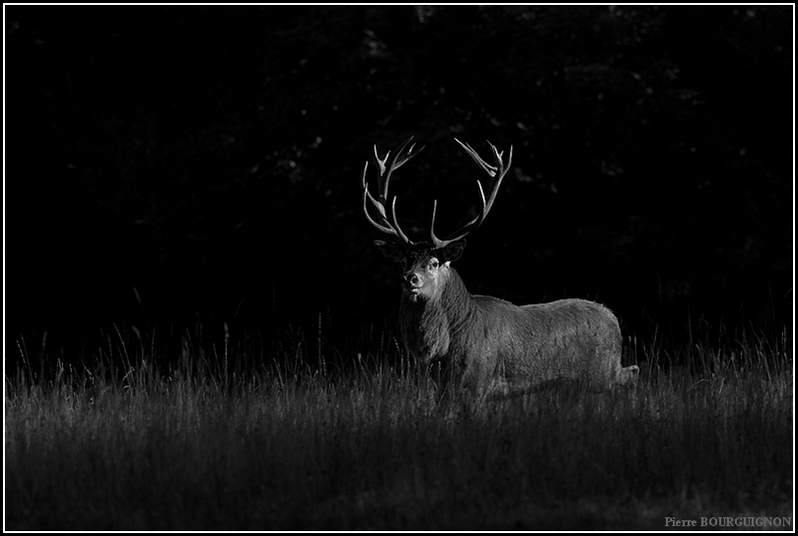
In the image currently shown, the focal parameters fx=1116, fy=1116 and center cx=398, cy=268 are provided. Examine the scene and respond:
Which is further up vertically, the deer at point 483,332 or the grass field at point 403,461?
the deer at point 483,332

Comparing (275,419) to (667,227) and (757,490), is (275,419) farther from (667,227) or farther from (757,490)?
(667,227)

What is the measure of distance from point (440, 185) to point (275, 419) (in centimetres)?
674

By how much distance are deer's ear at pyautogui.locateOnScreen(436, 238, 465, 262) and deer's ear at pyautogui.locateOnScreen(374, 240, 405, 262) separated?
0.87 ft

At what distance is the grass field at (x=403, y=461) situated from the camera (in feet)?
17.5

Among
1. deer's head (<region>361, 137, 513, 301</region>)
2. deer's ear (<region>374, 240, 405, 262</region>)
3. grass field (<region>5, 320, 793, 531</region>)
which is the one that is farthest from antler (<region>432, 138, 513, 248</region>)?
grass field (<region>5, 320, 793, 531</region>)

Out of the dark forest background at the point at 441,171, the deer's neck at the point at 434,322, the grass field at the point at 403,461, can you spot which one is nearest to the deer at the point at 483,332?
the deer's neck at the point at 434,322

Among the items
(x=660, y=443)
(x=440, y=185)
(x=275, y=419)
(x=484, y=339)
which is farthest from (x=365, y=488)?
(x=440, y=185)

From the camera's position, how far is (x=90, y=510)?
5.42 metres

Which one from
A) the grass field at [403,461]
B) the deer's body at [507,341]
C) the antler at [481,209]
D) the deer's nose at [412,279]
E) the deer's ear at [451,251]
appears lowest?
the grass field at [403,461]

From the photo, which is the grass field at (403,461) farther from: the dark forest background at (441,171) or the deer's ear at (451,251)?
the dark forest background at (441,171)

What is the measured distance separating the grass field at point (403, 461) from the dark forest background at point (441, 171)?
18.6ft

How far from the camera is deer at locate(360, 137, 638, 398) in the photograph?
25.0ft

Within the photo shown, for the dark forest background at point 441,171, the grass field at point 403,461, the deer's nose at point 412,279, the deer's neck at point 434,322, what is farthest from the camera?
the dark forest background at point 441,171

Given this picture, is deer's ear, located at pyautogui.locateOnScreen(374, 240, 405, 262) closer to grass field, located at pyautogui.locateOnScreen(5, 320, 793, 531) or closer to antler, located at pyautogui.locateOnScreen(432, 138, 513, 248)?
antler, located at pyautogui.locateOnScreen(432, 138, 513, 248)
